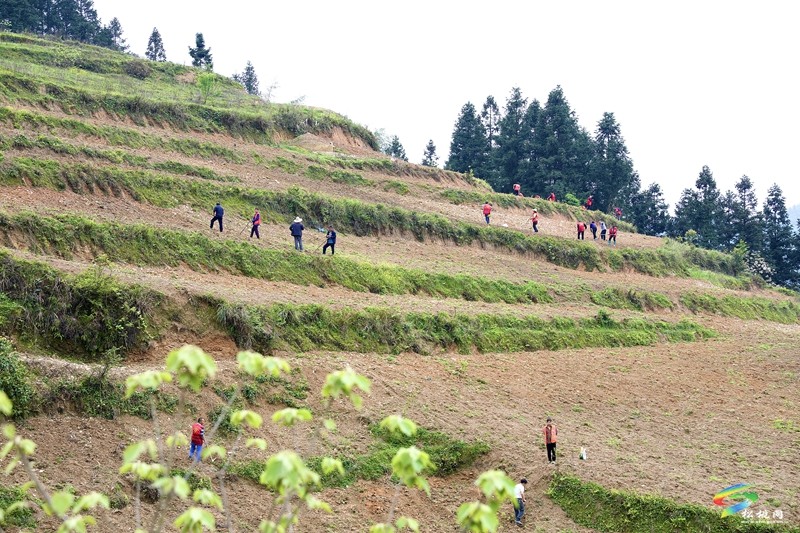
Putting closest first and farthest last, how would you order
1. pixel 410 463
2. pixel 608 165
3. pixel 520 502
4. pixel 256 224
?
pixel 410 463
pixel 520 502
pixel 256 224
pixel 608 165

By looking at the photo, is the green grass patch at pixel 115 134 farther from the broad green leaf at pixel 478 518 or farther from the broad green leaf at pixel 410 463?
the broad green leaf at pixel 478 518

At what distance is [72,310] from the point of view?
66.6ft

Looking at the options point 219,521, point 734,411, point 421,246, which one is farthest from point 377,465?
point 421,246

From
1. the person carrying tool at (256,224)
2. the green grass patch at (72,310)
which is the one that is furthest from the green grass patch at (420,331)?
the person carrying tool at (256,224)

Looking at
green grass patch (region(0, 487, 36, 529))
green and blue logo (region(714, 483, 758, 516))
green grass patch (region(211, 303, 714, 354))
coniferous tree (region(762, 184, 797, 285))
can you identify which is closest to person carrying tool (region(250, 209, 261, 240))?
green grass patch (region(211, 303, 714, 354))

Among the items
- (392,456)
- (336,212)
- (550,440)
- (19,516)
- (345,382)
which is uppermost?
(336,212)

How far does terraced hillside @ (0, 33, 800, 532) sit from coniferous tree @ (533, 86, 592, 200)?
23.4 meters

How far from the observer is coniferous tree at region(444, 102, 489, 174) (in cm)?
8100

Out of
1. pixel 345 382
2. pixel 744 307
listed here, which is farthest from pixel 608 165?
pixel 345 382

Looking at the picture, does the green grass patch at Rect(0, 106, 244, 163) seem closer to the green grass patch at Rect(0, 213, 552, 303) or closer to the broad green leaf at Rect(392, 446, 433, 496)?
the green grass patch at Rect(0, 213, 552, 303)

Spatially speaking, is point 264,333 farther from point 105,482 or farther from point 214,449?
point 214,449

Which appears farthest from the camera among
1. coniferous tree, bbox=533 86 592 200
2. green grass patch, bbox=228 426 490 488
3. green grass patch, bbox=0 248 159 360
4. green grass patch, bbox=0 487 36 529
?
coniferous tree, bbox=533 86 592 200

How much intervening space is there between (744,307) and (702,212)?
30.4m

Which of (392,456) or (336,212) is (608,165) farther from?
(392,456)
